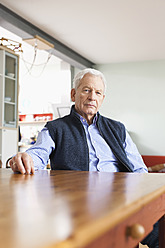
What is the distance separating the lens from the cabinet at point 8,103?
509cm

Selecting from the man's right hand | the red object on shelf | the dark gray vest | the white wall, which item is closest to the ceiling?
the white wall

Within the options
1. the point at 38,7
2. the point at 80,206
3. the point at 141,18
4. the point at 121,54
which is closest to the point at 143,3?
the point at 141,18

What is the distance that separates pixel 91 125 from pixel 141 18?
121 inches

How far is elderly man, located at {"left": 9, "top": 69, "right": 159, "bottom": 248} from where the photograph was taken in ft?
6.14

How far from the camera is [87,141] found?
6.65 feet

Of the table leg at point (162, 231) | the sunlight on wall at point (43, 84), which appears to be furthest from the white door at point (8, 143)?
the table leg at point (162, 231)

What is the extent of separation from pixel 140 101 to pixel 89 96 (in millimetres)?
5081

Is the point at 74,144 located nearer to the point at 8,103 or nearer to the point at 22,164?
the point at 22,164

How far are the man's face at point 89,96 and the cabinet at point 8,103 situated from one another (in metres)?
3.08

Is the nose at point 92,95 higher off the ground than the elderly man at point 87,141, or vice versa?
the nose at point 92,95

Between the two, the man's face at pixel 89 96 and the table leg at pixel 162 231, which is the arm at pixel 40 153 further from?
the table leg at pixel 162 231

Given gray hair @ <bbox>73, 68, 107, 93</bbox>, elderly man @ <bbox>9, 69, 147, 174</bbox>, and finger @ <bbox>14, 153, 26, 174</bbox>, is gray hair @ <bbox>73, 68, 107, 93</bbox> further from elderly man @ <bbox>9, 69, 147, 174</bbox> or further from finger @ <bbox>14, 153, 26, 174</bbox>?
finger @ <bbox>14, 153, 26, 174</bbox>

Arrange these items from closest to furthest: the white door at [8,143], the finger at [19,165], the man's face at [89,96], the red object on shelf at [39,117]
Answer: the finger at [19,165] → the man's face at [89,96] → the white door at [8,143] → the red object on shelf at [39,117]

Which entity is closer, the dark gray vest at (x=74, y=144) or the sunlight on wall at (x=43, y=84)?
the dark gray vest at (x=74, y=144)
